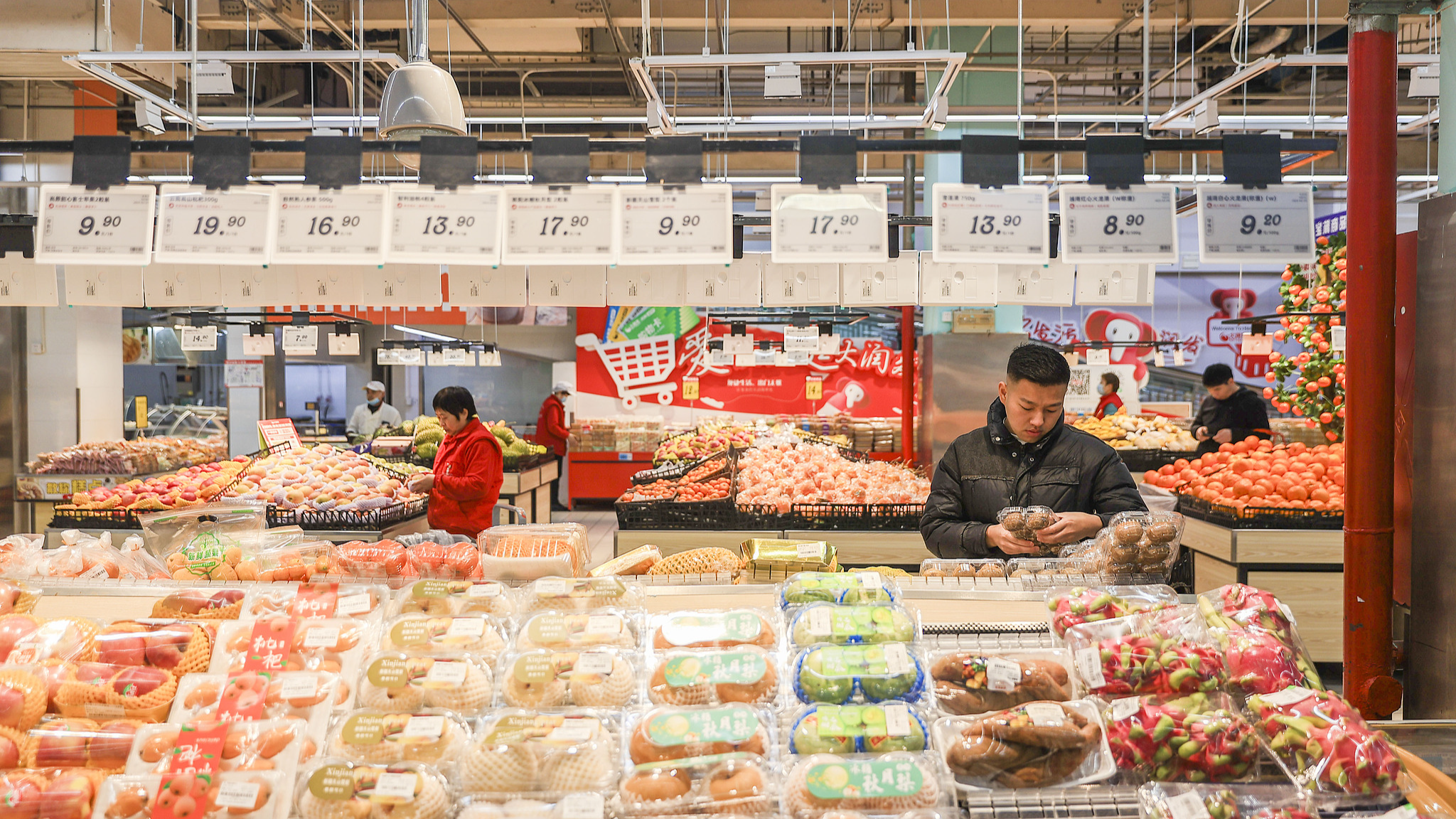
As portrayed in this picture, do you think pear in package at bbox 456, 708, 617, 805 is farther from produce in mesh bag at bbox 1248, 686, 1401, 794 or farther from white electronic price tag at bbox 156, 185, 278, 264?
white electronic price tag at bbox 156, 185, 278, 264

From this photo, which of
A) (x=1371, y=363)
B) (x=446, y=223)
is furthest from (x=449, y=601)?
(x=1371, y=363)

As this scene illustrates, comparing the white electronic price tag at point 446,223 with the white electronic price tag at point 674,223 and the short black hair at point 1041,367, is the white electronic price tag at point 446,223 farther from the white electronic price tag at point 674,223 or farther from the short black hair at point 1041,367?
the short black hair at point 1041,367

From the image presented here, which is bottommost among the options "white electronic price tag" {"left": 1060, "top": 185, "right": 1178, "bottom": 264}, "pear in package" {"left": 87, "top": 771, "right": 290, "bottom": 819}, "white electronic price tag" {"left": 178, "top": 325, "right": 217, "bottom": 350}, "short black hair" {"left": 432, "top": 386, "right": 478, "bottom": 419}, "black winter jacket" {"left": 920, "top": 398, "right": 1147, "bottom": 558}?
"pear in package" {"left": 87, "top": 771, "right": 290, "bottom": 819}

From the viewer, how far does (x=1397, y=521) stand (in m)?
2.58

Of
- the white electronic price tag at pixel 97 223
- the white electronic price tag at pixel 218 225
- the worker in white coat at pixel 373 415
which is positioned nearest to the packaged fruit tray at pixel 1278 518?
the white electronic price tag at pixel 218 225

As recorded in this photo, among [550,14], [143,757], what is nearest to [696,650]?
[143,757]

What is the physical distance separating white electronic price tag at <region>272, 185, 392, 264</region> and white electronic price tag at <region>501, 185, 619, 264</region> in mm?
375

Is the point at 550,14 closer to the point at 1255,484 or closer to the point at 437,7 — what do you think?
the point at 437,7

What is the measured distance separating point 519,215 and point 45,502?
720 cm

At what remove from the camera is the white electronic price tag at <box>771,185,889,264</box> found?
8.18 ft

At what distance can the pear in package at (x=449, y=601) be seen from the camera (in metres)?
1.96

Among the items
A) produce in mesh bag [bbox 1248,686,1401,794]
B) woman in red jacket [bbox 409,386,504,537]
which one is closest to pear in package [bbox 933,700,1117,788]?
produce in mesh bag [bbox 1248,686,1401,794]

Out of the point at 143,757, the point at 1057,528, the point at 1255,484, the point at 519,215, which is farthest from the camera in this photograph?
the point at 1255,484

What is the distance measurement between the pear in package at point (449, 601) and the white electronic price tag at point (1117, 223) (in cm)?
186
